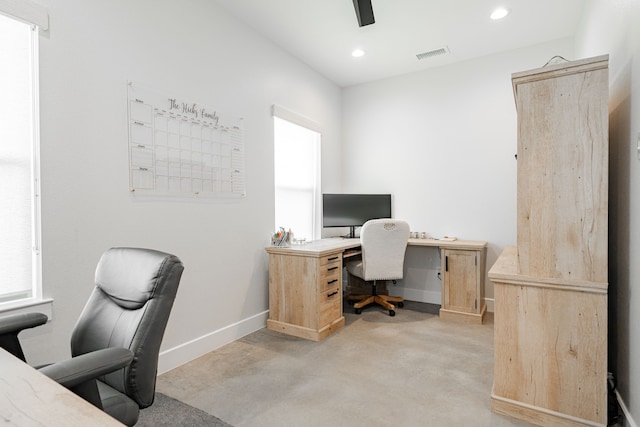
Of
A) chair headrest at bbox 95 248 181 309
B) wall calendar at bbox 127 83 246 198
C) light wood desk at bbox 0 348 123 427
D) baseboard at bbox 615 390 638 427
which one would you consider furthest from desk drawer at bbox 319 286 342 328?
light wood desk at bbox 0 348 123 427

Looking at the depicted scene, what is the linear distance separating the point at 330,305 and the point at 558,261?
188 centimetres

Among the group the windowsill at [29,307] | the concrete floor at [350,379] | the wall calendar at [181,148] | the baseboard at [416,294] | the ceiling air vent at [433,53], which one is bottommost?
the concrete floor at [350,379]

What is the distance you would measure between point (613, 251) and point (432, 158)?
2.28 metres

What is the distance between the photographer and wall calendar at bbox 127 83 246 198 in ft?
7.41

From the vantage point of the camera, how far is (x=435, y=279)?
13.5 ft

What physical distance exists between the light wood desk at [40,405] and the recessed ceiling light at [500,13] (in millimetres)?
3662

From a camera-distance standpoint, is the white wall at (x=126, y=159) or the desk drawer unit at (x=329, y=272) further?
the desk drawer unit at (x=329, y=272)

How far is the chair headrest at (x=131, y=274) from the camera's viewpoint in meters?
1.24

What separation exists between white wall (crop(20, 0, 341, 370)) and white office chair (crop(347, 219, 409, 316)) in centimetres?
103

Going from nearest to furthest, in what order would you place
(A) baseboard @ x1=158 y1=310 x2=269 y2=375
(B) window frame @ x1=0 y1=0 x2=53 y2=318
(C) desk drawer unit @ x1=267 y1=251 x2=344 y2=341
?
(B) window frame @ x1=0 y1=0 x2=53 y2=318
(A) baseboard @ x1=158 y1=310 x2=269 y2=375
(C) desk drawer unit @ x1=267 y1=251 x2=344 y2=341

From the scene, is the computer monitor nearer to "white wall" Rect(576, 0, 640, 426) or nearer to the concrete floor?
the concrete floor

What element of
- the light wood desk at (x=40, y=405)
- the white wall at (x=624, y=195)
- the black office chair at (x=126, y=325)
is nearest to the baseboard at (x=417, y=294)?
the white wall at (x=624, y=195)

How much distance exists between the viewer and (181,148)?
2.53 m

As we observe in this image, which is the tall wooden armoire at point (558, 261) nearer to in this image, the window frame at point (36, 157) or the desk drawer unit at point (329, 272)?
the desk drawer unit at point (329, 272)
